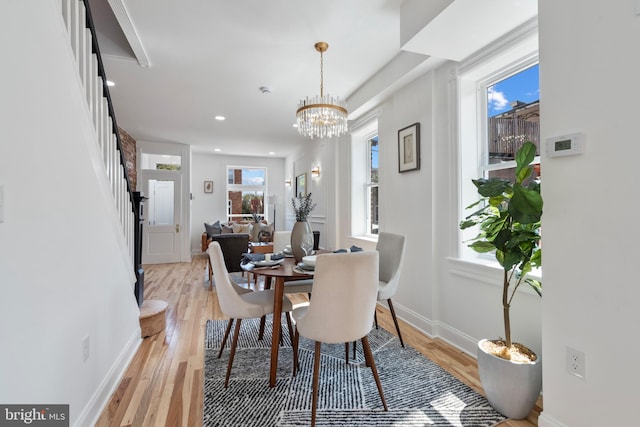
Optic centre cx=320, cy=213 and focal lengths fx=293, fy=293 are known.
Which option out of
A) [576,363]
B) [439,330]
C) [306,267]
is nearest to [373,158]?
[439,330]

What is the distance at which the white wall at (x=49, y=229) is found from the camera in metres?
1.05

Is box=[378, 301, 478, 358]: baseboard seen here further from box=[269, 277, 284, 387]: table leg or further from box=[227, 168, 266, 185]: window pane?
box=[227, 168, 266, 185]: window pane

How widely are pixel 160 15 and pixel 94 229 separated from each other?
5.66ft

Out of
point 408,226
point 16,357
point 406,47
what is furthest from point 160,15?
point 408,226

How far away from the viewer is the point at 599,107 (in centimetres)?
129

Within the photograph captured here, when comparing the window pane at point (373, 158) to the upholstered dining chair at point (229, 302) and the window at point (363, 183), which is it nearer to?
the window at point (363, 183)

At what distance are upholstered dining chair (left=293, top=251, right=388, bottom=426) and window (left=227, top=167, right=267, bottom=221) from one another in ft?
21.8

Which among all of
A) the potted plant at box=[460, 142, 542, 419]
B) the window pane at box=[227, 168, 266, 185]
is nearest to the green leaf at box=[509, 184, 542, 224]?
the potted plant at box=[460, 142, 542, 419]

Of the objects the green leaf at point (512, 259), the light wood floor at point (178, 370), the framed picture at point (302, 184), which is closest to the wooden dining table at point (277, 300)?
the light wood floor at point (178, 370)

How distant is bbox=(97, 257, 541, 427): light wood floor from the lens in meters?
1.67

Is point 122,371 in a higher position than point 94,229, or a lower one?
lower

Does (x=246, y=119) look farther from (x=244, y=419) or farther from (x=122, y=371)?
(x=244, y=419)

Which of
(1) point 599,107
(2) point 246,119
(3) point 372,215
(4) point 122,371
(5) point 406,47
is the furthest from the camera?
(2) point 246,119

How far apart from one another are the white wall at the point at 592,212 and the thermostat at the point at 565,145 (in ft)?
0.09
